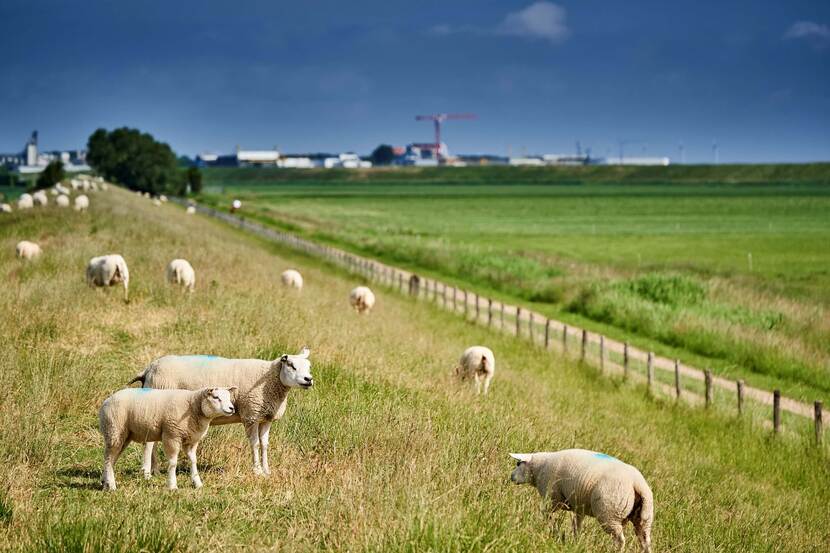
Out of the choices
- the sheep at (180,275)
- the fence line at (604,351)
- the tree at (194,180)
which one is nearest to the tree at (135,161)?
the tree at (194,180)

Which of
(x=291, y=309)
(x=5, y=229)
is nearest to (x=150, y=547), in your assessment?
(x=291, y=309)

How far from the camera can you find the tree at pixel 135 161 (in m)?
146

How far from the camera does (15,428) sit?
10305mm

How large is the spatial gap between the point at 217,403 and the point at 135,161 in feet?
472

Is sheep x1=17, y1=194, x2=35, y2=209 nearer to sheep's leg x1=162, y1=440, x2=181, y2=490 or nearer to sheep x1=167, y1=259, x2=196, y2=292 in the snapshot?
sheep x1=167, y1=259, x2=196, y2=292

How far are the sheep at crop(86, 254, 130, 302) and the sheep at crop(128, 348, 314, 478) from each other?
34.9 feet

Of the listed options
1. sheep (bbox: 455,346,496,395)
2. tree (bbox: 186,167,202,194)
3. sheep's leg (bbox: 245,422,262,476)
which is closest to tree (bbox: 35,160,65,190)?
tree (bbox: 186,167,202,194)

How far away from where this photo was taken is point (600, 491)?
9.88 meters

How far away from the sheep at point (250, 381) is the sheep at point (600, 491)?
255cm

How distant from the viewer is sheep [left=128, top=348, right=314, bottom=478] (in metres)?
10.1

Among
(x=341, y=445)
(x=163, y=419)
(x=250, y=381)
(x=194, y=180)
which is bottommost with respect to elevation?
(x=341, y=445)

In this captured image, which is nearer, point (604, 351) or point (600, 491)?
point (600, 491)

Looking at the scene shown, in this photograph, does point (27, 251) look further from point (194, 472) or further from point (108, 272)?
point (194, 472)

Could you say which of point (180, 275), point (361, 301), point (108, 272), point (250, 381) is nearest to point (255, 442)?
point (250, 381)
